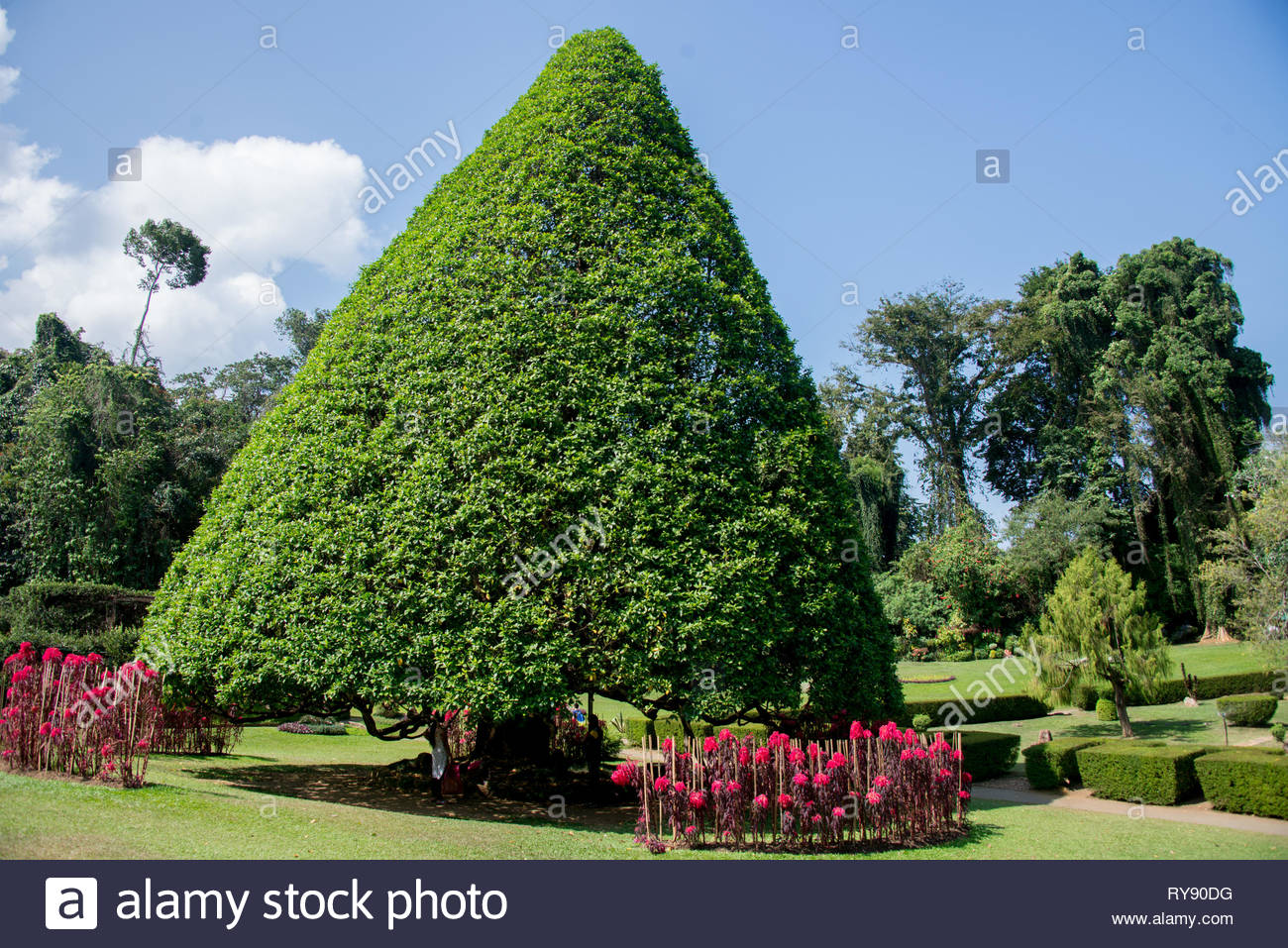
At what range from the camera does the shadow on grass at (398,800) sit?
12.0 m

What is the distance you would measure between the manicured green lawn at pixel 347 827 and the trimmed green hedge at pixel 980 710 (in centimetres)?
1042

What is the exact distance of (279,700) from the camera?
1255 cm

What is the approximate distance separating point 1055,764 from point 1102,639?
5.22 m

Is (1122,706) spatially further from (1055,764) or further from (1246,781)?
(1246,781)

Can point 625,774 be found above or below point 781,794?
above

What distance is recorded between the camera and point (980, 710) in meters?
27.1

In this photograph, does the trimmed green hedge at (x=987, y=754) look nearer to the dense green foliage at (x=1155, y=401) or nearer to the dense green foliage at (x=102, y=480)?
the dense green foliage at (x=1155, y=401)

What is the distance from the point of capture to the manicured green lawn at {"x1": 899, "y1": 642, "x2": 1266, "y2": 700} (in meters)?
30.3

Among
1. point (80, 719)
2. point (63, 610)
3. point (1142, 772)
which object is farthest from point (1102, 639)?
point (63, 610)

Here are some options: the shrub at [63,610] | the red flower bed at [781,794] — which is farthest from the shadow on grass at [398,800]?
the shrub at [63,610]

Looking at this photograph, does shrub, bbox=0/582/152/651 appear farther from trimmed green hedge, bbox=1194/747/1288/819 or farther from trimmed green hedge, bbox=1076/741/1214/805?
trimmed green hedge, bbox=1194/747/1288/819

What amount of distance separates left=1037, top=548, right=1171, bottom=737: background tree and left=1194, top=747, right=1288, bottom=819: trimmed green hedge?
5.78 m

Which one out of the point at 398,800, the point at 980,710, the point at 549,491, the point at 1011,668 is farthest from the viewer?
the point at 1011,668

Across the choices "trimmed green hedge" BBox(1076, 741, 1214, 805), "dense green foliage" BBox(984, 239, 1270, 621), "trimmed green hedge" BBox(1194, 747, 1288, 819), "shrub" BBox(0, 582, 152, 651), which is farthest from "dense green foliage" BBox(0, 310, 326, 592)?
"dense green foliage" BBox(984, 239, 1270, 621)
